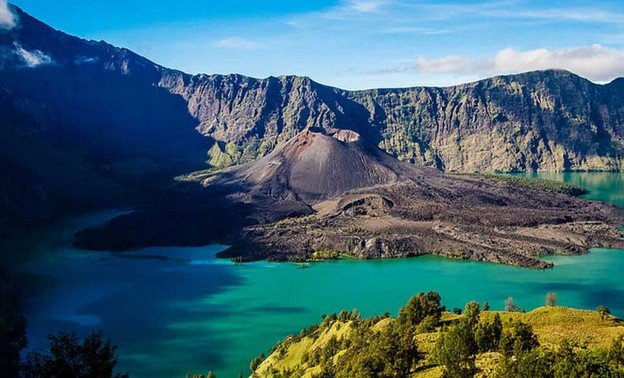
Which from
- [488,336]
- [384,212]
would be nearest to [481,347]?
[488,336]

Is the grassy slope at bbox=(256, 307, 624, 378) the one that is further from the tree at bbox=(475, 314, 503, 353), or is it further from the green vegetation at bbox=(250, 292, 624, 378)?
the tree at bbox=(475, 314, 503, 353)

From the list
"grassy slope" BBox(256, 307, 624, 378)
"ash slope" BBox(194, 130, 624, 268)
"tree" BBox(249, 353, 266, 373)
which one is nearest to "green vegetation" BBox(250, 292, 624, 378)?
"grassy slope" BBox(256, 307, 624, 378)

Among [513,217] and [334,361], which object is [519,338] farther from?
[513,217]

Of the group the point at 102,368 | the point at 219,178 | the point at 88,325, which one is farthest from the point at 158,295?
the point at 219,178

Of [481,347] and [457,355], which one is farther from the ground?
[457,355]

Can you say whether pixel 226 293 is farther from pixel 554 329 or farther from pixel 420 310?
pixel 554 329

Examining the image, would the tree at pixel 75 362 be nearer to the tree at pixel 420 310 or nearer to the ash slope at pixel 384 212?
the tree at pixel 420 310
